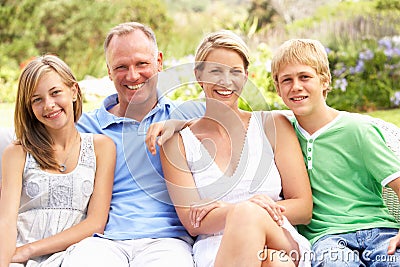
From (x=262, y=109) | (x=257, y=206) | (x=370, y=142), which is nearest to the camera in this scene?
(x=257, y=206)

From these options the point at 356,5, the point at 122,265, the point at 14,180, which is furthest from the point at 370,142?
the point at 356,5

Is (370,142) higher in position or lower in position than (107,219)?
higher

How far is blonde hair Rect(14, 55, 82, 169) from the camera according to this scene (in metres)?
2.53

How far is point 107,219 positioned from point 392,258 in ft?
3.84

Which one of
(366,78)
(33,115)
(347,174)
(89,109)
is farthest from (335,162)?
(89,109)

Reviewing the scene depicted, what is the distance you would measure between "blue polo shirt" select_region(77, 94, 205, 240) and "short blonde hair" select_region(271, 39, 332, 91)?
1.45ft

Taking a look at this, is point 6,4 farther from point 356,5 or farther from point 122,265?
point 122,265

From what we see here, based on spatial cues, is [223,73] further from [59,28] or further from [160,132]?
[59,28]

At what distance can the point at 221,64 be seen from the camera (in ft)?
8.00

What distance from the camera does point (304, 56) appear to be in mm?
2510

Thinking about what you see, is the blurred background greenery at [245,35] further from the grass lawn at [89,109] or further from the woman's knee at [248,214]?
the woman's knee at [248,214]

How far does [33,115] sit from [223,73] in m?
0.85

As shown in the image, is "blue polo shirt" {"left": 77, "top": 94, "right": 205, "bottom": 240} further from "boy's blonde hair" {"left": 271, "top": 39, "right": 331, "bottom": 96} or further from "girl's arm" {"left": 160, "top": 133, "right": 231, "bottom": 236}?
"boy's blonde hair" {"left": 271, "top": 39, "right": 331, "bottom": 96}

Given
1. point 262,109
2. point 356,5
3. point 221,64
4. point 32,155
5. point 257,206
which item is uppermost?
point 356,5
